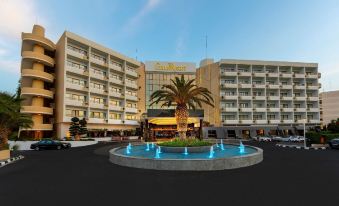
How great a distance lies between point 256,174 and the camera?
14633 mm

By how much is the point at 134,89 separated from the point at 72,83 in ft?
73.0

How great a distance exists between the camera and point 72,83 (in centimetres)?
5538

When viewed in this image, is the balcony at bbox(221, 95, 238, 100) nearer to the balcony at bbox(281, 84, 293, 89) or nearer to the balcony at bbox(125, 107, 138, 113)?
the balcony at bbox(281, 84, 293, 89)

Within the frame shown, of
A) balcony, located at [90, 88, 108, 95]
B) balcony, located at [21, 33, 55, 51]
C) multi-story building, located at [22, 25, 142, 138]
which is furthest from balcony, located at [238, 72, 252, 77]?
balcony, located at [21, 33, 55, 51]

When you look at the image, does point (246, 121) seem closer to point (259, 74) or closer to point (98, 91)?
point (259, 74)

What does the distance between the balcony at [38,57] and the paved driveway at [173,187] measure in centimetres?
4245

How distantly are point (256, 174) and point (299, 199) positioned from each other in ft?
17.3

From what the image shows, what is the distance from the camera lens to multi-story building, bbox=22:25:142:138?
5153 cm

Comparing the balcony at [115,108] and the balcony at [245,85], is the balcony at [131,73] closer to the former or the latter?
the balcony at [115,108]

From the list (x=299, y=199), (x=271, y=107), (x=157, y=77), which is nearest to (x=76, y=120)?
(x=157, y=77)

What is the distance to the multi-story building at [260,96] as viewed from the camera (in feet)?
242

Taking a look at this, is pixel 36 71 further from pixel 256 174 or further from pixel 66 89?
pixel 256 174

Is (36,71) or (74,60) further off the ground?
(74,60)

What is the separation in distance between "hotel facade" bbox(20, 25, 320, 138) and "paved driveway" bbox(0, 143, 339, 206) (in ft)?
107
